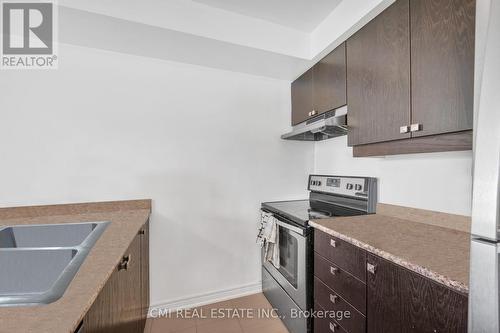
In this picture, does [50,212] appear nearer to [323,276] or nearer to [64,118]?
[64,118]

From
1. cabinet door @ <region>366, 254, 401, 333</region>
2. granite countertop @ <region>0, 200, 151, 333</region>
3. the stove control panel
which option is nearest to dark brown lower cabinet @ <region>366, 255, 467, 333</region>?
cabinet door @ <region>366, 254, 401, 333</region>

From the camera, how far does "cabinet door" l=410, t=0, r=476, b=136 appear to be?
0.92 metres

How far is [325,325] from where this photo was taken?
4.34 feet

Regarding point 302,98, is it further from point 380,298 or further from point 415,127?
point 380,298

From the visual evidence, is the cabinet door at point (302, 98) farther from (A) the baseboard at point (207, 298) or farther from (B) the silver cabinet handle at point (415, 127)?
(A) the baseboard at point (207, 298)

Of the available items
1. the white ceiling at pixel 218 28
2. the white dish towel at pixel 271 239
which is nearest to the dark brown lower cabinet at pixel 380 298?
the white dish towel at pixel 271 239

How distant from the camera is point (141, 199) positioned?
1.85m

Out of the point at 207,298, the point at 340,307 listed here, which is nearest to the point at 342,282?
the point at 340,307

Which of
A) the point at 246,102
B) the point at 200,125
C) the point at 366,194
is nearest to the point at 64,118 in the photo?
the point at 200,125

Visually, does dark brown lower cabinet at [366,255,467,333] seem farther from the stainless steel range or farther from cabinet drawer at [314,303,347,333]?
the stainless steel range

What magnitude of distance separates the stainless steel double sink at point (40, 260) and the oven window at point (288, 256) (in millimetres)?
1193

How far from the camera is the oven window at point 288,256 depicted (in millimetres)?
1618

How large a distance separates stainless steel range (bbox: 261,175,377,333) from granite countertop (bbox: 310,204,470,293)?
0.44ft

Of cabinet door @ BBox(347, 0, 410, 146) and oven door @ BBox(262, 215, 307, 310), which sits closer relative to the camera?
cabinet door @ BBox(347, 0, 410, 146)
